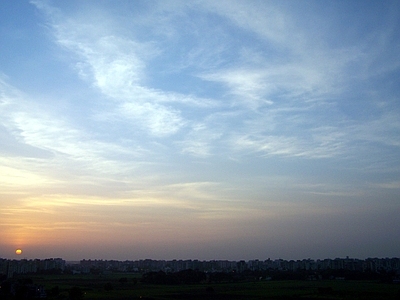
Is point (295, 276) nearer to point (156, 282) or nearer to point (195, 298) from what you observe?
point (156, 282)

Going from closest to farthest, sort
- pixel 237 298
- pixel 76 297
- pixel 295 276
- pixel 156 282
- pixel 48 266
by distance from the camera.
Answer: pixel 76 297 → pixel 237 298 → pixel 156 282 → pixel 295 276 → pixel 48 266

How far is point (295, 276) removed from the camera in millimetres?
114062

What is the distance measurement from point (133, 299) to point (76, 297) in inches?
268

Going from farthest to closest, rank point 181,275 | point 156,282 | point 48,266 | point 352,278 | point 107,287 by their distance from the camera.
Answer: point 48,266 → point 352,278 → point 181,275 → point 156,282 → point 107,287

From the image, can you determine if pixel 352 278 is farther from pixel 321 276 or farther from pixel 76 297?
pixel 76 297

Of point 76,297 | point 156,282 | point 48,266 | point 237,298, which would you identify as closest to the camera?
point 76,297

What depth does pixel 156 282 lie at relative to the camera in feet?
296

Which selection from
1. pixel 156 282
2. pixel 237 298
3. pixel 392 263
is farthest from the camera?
pixel 392 263

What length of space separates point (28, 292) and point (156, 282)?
43.7 metres

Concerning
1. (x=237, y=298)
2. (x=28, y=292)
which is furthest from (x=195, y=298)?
(x=28, y=292)

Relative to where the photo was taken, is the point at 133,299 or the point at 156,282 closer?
the point at 133,299

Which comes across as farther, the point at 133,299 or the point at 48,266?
the point at 48,266

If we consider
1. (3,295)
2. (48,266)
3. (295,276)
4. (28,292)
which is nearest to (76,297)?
(28,292)

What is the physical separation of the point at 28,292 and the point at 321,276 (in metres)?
83.7
